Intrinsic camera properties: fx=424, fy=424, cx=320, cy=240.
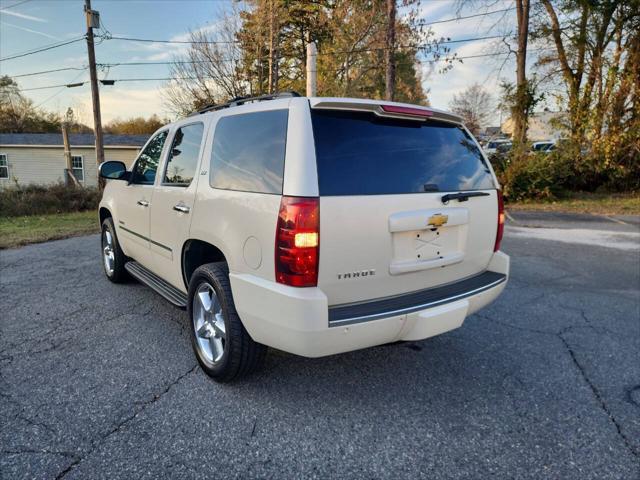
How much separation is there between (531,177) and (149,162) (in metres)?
13.8

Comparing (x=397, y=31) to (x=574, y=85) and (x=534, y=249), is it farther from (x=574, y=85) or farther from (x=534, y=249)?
(x=534, y=249)

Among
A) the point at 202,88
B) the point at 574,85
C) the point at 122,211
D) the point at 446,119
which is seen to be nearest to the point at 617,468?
the point at 446,119

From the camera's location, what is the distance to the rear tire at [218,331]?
272cm

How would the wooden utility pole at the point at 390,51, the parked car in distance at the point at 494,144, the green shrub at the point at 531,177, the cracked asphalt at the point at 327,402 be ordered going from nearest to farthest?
the cracked asphalt at the point at 327,402 → the green shrub at the point at 531,177 → the wooden utility pole at the point at 390,51 → the parked car in distance at the point at 494,144

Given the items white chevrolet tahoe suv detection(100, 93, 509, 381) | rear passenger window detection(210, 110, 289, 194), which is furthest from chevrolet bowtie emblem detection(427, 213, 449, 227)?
rear passenger window detection(210, 110, 289, 194)

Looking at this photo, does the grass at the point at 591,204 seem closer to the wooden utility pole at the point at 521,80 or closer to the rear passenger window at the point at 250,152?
the wooden utility pole at the point at 521,80

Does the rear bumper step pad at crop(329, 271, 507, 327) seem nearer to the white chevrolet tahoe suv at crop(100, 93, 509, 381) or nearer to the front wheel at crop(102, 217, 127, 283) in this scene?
the white chevrolet tahoe suv at crop(100, 93, 509, 381)

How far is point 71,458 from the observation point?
220 cm

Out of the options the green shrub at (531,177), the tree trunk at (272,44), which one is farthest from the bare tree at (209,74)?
the green shrub at (531,177)

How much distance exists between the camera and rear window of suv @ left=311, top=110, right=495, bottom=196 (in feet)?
7.98

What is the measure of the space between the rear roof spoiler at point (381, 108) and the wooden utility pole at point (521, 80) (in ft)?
46.5

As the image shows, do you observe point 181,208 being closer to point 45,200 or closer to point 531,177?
point 45,200

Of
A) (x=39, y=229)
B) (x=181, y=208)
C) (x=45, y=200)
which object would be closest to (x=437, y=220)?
(x=181, y=208)

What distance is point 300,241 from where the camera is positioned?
2.27 metres
